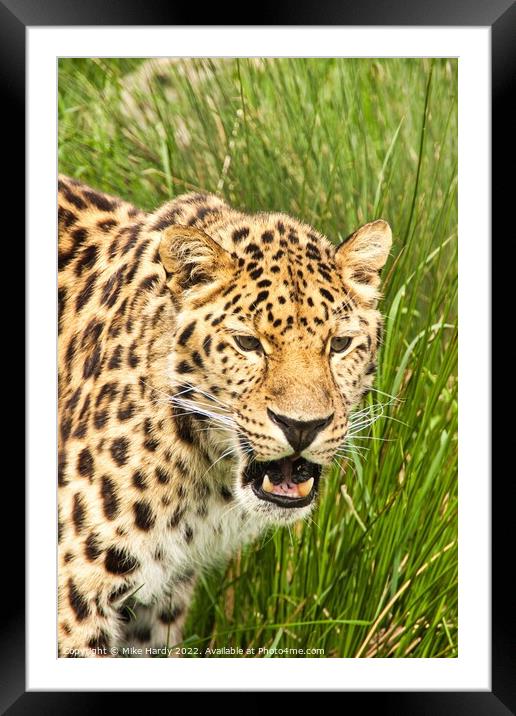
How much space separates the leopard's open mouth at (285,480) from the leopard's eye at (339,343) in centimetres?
44

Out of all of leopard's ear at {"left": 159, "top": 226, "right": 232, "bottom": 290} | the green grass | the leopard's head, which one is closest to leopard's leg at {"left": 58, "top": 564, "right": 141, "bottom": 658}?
the green grass

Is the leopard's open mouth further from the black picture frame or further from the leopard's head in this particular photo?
the black picture frame

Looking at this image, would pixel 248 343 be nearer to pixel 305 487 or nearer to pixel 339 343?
pixel 339 343

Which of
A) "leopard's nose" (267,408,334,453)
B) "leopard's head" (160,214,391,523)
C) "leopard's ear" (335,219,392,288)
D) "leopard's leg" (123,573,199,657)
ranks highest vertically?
"leopard's ear" (335,219,392,288)

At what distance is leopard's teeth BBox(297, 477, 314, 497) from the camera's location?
5.53 meters

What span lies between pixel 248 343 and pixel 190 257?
15.1 inches

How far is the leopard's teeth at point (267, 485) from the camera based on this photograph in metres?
5.54

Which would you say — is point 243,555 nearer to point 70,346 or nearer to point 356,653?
point 356,653

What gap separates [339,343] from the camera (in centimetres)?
565

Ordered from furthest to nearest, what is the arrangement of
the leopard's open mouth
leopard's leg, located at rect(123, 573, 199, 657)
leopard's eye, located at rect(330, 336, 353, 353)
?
leopard's leg, located at rect(123, 573, 199, 657)
leopard's eye, located at rect(330, 336, 353, 353)
the leopard's open mouth

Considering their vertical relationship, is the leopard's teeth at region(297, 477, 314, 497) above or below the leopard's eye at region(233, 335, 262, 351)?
below
